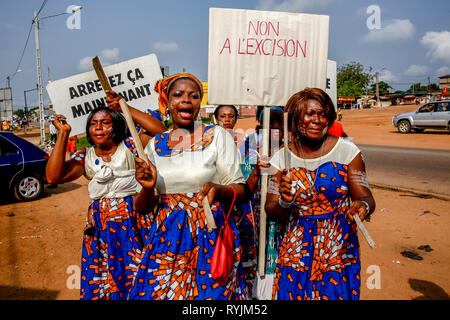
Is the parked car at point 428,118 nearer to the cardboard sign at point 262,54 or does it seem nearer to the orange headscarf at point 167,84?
the cardboard sign at point 262,54

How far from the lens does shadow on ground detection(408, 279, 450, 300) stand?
3.26 m

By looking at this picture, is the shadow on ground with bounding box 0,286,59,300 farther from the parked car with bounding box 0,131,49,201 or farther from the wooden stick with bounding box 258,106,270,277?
the parked car with bounding box 0,131,49,201

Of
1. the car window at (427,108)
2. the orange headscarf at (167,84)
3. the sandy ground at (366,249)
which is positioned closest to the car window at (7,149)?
the sandy ground at (366,249)

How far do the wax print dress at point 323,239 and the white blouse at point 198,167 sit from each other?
372 millimetres

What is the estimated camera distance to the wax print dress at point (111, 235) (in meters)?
2.50

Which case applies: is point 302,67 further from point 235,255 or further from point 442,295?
point 442,295

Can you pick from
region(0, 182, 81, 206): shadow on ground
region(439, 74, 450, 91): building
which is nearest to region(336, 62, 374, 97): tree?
region(439, 74, 450, 91): building

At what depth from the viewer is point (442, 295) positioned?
3287mm

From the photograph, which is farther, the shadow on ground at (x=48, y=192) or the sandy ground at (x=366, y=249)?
the shadow on ground at (x=48, y=192)

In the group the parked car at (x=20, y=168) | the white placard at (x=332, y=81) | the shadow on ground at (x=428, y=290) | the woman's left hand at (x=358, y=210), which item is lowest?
the shadow on ground at (x=428, y=290)

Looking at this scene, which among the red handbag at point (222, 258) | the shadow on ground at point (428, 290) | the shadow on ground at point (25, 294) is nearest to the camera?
the red handbag at point (222, 258)

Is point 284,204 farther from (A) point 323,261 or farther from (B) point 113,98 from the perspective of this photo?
(B) point 113,98

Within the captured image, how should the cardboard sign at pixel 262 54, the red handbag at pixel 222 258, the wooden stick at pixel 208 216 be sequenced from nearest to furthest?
the wooden stick at pixel 208 216
the red handbag at pixel 222 258
the cardboard sign at pixel 262 54
